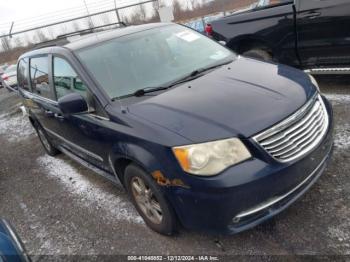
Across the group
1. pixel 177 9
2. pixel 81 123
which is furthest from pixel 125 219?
pixel 177 9

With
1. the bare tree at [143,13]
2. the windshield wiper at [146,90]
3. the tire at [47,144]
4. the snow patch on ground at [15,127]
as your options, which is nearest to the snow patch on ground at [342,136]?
the windshield wiper at [146,90]

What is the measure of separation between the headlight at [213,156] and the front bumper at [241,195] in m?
0.05

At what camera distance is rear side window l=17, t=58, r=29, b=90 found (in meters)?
5.06

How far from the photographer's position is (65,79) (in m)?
3.67

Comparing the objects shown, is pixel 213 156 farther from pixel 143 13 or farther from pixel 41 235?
pixel 143 13

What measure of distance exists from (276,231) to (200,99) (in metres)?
1.26

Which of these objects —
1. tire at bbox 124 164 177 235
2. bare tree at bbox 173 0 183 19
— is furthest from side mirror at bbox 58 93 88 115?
bare tree at bbox 173 0 183 19

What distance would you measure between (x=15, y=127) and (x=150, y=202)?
6375 mm

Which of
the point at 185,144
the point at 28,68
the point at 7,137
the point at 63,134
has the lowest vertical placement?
the point at 7,137

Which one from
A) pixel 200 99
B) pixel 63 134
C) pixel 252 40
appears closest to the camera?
pixel 200 99

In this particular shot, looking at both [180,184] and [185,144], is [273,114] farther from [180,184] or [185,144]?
[180,184]

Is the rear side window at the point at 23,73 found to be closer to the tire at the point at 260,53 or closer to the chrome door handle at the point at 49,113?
the chrome door handle at the point at 49,113

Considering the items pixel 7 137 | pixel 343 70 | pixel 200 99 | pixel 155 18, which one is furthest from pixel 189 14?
pixel 200 99

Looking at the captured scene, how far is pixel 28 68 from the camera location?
16.2ft
